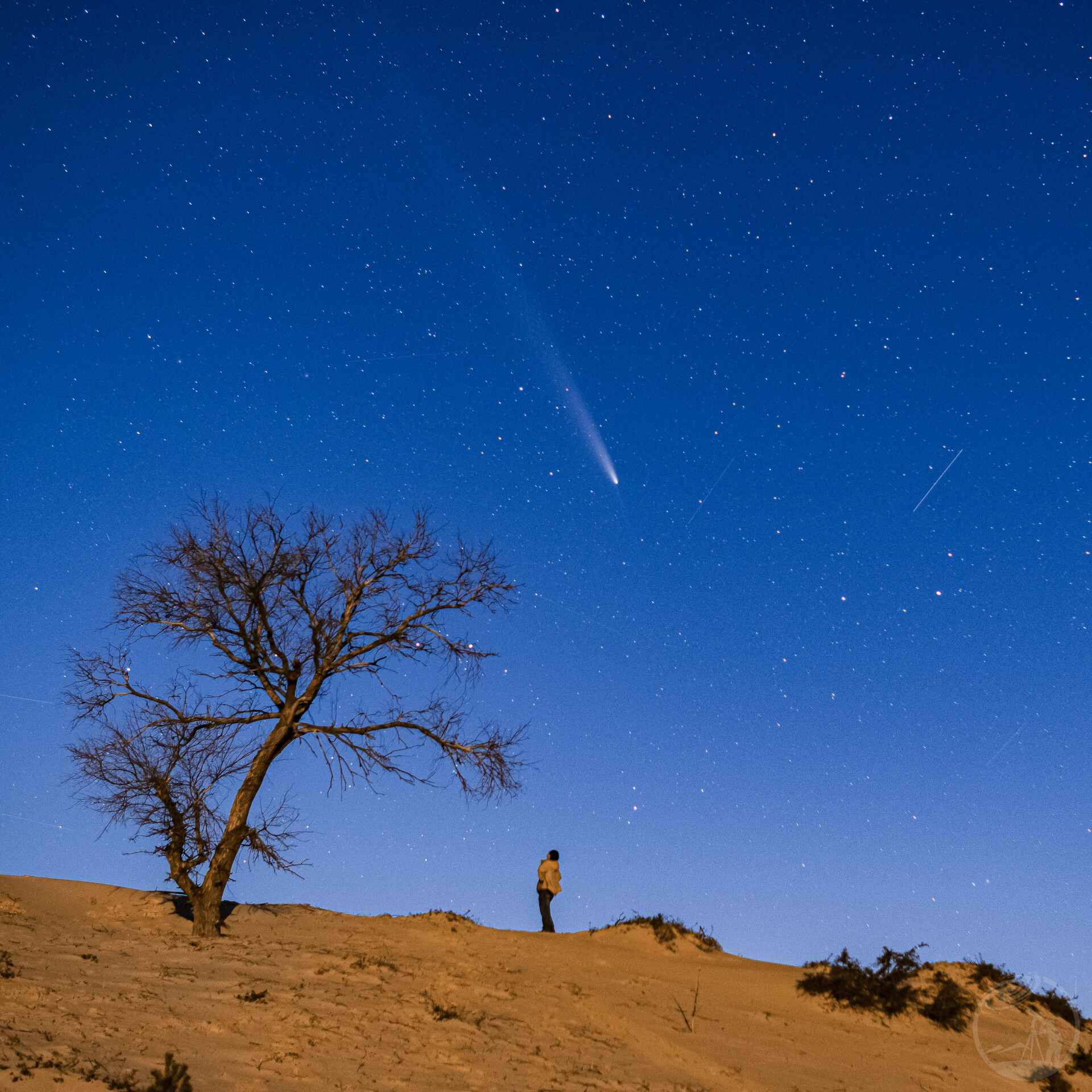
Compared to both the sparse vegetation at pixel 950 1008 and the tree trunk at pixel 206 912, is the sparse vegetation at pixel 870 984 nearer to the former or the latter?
the sparse vegetation at pixel 950 1008

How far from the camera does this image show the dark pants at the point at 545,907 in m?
16.3

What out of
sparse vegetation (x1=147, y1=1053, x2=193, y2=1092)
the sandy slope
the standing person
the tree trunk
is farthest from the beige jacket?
sparse vegetation (x1=147, y1=1053, x2=193, y2=1092)

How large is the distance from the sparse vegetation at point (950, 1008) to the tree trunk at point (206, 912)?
11.2m

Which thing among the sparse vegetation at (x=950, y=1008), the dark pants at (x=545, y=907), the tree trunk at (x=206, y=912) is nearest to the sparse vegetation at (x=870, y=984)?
the sparse vegetation at (x=950, y=1008)

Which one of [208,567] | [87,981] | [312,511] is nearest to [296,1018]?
[87,981]

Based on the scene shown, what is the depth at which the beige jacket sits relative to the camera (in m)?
16.7

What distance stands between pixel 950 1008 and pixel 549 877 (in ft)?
26.3

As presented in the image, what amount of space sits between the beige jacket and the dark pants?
58 millimetres

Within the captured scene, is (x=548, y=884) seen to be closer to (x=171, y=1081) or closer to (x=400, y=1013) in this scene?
(x=400, y=1013)

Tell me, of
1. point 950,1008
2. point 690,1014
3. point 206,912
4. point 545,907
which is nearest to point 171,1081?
point 690,1014

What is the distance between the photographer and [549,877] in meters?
16.7

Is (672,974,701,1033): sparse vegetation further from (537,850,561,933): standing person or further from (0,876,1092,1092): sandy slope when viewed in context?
(537,850,561,933): standing person

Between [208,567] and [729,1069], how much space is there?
1125 cm

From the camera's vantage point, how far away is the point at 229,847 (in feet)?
43.3
